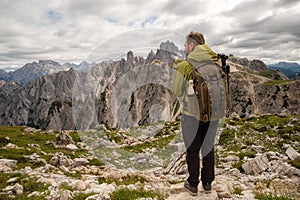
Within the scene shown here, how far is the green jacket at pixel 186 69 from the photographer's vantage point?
7.18m

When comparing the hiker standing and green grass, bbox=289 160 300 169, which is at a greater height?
the hiker standing

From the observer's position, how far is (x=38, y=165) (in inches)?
701

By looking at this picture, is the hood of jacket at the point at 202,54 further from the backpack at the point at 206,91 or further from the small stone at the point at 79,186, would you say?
the small stone at the point at 79,186

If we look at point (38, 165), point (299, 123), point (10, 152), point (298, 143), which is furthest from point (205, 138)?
point (299, 123)

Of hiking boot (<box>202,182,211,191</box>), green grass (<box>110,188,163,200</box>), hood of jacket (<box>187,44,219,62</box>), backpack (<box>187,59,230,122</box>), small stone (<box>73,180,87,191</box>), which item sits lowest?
small stone (<box>73,180,87,191</box>)

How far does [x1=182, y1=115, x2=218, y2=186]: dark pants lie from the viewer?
7479mm

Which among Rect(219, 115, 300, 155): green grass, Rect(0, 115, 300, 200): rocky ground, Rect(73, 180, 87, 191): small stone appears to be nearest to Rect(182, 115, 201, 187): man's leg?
Rect(0, 115, 300, 200): rocky ground

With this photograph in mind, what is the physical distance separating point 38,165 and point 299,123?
25195 mm

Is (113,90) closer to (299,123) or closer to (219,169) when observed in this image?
(219,169)

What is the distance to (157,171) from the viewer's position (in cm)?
1666

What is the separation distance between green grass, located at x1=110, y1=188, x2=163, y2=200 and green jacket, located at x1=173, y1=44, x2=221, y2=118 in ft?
9.50

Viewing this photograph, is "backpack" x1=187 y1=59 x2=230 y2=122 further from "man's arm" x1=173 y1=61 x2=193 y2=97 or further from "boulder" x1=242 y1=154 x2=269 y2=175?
"boulder" x1=242 y1=154 x2=269 y2=175

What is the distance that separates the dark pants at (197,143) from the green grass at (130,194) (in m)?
1.27

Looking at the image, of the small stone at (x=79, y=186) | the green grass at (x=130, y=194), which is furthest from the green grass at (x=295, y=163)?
the small stone at (x=79, y=186)
